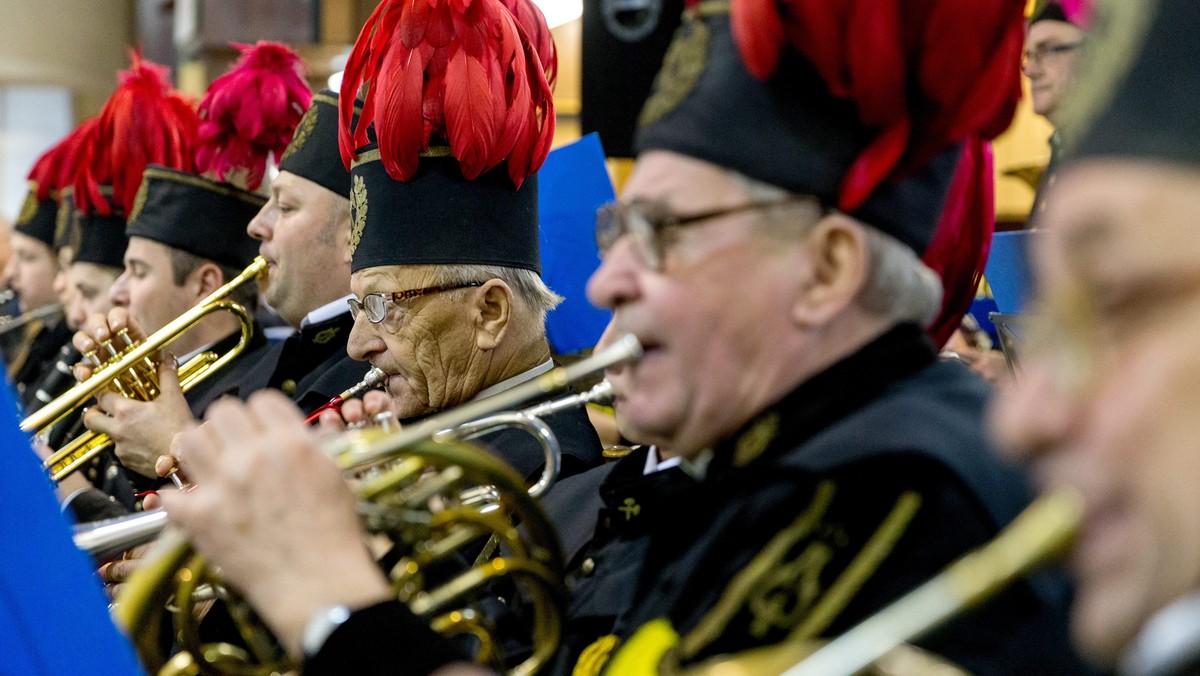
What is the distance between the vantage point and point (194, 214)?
13.9ft

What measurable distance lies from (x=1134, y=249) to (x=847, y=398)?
0.64m

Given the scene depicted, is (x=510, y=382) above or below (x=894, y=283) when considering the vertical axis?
below

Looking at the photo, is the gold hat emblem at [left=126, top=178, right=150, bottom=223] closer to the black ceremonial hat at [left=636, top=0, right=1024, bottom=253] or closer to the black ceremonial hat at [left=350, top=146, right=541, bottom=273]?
the black ceremonial hat at [left=350, top=146, right=541, bottom=273]

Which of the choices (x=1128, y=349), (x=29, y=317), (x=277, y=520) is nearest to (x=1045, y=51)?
(x=277, y=520)

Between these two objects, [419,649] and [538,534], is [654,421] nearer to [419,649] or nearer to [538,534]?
[538,534]

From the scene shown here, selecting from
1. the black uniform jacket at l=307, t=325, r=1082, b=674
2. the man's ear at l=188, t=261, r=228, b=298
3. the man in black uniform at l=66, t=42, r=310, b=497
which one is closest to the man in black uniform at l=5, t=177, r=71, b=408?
the man in black uniform at l=66, t=42, r=310, b=497

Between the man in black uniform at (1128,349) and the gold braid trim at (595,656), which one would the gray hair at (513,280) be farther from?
the man in black uniform at (1128,349)

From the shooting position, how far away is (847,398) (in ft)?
4.97

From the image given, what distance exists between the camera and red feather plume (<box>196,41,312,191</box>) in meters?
4.01

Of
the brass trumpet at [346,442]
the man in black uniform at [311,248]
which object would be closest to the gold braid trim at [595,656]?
the brass trumpet at [346,442]

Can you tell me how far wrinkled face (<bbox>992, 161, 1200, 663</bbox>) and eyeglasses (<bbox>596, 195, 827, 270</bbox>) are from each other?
0.60 metres

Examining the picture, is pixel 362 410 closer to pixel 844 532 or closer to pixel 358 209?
pixel 844 532

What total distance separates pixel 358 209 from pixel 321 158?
0.64m

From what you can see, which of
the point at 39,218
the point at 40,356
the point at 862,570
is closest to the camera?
the point at 862,570
